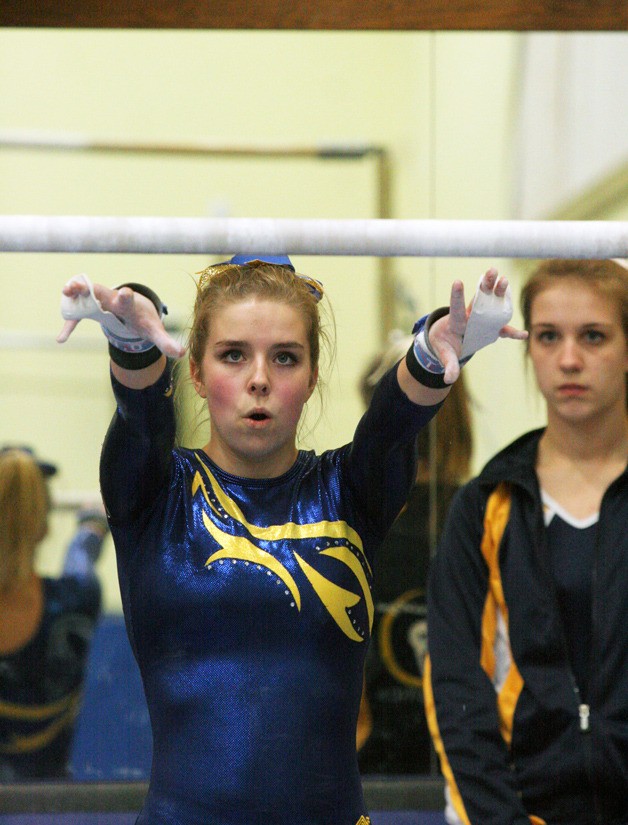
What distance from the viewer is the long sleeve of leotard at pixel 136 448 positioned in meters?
1.10

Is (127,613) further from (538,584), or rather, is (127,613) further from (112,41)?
(112,41)

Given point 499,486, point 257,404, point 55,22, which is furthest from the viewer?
point 499,486

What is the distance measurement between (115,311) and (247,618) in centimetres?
36

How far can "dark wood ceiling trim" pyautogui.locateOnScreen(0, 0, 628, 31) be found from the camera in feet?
4.74

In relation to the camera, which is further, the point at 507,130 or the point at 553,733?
the point at 507,130

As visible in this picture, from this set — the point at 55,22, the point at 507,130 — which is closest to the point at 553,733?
the point at 55,22

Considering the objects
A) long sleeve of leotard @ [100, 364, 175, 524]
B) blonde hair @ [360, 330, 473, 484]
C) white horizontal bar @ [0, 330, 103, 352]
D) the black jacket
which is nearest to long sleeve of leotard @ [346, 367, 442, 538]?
long sleeve of leotard @ [100, 364, 175, 524]

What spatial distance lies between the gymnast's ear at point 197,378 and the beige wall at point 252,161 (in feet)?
4.03

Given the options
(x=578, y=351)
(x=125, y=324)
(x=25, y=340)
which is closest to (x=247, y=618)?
(x=125, y=324)

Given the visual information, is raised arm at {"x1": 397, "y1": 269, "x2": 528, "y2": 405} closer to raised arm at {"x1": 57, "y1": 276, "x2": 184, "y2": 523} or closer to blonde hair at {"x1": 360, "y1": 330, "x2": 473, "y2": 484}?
raised arm at {"x1": 57, "y1": 276, "x2": 184, "y2": 523}

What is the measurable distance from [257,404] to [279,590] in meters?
0.20

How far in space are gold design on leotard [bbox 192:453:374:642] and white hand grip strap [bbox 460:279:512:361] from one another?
28 cm

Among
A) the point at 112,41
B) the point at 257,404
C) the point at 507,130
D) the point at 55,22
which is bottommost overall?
the point at 257,404

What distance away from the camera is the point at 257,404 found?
3.74 ft
